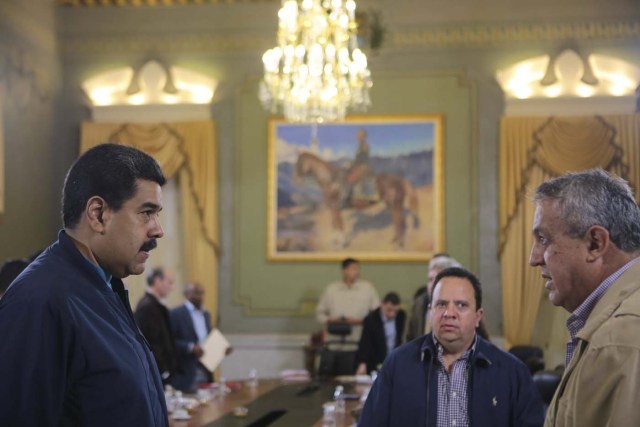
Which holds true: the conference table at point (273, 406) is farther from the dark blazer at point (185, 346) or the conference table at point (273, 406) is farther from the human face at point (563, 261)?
the human face at point (563, 261)

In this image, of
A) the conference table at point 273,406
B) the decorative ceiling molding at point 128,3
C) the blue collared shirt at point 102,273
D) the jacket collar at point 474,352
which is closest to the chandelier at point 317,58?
the conference table at point 273,406

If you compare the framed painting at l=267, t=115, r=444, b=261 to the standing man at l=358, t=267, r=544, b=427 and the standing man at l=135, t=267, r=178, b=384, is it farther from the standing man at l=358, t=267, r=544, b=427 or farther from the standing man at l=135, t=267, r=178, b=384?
the standing man at l=358, t=267, r=544, b=427

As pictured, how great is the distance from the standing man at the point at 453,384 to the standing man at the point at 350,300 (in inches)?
259

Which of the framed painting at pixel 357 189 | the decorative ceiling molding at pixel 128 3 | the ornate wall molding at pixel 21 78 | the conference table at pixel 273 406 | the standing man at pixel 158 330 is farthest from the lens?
the decorative ceiling molding at pixel 128 3

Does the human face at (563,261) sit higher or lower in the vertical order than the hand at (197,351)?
higher

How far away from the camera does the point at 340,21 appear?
8062mm

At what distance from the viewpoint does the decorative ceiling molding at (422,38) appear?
36.7 ft

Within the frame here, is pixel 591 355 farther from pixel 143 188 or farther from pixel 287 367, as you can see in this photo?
pixel 287 367

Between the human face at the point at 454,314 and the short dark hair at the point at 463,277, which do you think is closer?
the human face at the point at 454,314

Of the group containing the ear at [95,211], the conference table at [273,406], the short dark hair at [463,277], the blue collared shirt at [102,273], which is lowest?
the conference table at [273,406]

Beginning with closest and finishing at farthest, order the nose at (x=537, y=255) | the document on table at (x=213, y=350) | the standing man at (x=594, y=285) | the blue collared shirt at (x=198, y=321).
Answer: the standing man at (x=594, y=285), the nose at (x=537, y=255), the document on table at (x=213, y=350), the blue collared shirt at (x=198, y=321)

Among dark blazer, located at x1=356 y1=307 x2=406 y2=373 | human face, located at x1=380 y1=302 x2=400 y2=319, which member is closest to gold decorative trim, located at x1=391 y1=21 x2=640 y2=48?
human face, located at x1=380 y1=302 x2=400 y2=319

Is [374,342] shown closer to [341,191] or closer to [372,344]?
[372,344]

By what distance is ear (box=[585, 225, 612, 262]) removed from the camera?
2.17 meters
